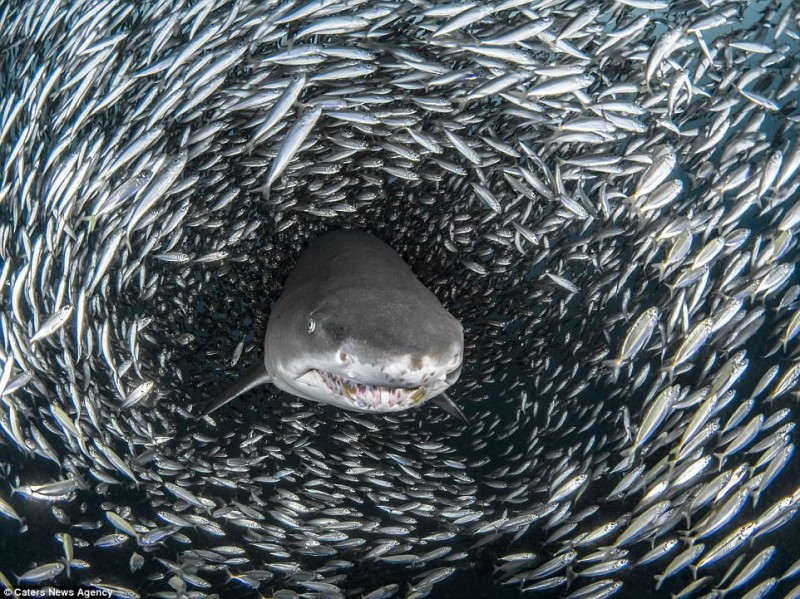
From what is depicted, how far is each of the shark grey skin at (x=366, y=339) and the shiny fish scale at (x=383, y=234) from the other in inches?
43.1

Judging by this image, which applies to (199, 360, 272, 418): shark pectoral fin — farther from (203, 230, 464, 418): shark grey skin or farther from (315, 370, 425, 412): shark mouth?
(315, 370, 425, 412): shark mouth

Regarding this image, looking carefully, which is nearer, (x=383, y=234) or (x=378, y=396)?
(x=378, y=396)

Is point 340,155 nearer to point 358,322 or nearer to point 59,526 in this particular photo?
point 358,322

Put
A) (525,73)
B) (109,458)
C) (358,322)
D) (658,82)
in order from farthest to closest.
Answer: (658,82) → (109,458) → (525,73) → (358,322)

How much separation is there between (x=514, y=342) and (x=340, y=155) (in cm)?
430

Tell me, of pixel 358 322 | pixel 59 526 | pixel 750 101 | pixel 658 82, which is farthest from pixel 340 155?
pixel 59 526

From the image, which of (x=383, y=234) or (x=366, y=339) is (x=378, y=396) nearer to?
(x=366, y=339)

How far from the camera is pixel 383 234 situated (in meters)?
7.32

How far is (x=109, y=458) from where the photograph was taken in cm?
486

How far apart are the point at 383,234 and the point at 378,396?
4.33m

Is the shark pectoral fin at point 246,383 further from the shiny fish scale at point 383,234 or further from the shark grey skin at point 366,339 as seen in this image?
the shark grey skin at point 366,339

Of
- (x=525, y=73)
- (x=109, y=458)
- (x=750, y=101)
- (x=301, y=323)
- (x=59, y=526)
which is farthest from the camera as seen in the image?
(x=59, y=526)

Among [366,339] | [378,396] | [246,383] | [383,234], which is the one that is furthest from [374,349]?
[383,234]

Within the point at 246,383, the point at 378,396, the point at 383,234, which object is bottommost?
the point at 378,396
